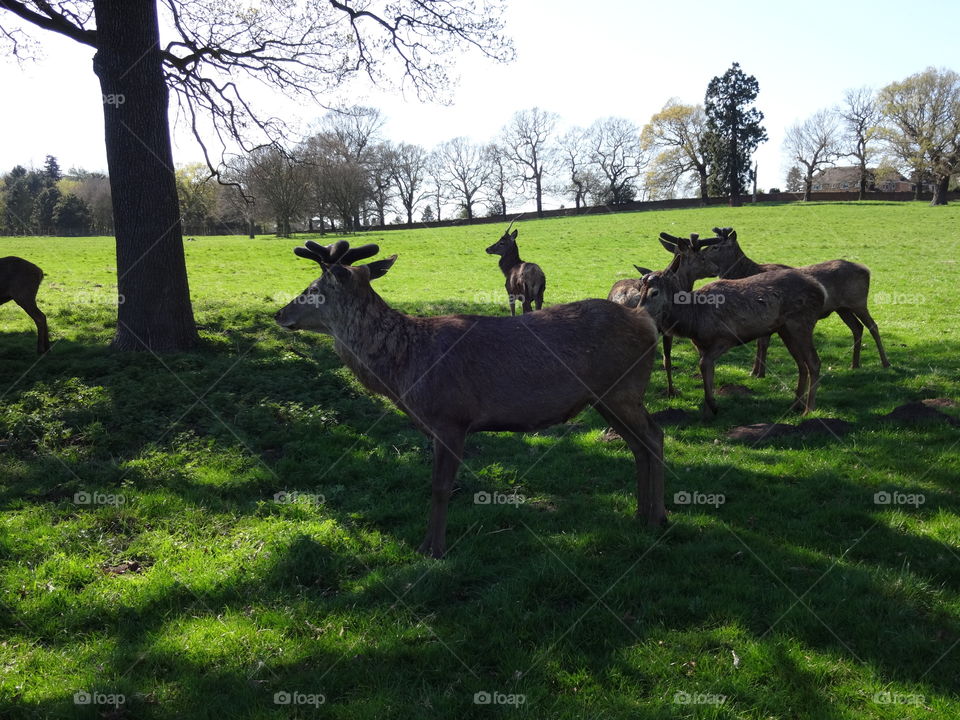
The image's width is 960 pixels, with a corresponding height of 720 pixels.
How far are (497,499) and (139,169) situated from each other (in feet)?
27.2

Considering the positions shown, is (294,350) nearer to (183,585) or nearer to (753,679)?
(183,585)

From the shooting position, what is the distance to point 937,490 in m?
6.46

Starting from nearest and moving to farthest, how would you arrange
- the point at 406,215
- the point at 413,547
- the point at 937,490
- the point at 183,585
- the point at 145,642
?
the point at 145,642 < the point at 183,585 < the point at 413,547 < the point at 937,490 < the point at 406,215

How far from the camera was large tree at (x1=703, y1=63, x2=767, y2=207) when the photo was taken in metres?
67.4

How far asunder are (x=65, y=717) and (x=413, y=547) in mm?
2796

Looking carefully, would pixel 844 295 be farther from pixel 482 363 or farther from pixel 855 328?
pixel 482 363

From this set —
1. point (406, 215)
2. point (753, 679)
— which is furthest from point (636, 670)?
point (406, 215)

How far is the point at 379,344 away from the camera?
6031 mm

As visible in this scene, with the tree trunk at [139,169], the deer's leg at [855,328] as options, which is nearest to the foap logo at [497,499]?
the tree trunk at [139,169]

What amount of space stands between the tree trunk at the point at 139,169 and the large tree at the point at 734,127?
67.3 metres
